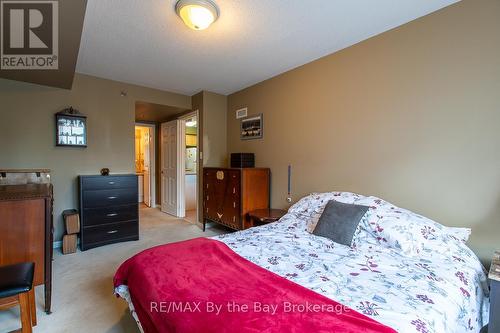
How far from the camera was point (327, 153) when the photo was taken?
9.18ft

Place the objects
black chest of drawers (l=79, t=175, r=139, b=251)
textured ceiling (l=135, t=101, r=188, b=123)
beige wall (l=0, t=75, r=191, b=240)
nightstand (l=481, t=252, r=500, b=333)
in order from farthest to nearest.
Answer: textured ceiling (l=135, t=101, r=188, b=123), black chest of drawers (l=79, t=175, r=139, b=251), beige wall (l=0, t=75, r=191, b=240), nightstand (l=481, t=252, r=500, b=333)

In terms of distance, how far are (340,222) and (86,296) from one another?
232cm

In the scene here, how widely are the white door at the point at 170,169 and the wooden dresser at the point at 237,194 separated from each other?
1418mm

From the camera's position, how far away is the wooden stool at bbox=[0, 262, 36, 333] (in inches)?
50.8

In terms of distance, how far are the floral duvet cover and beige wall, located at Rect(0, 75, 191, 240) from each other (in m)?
2.81

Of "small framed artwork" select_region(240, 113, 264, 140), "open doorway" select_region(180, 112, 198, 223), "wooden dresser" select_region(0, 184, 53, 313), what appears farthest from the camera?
"open doorway" select_region(180, 112, 198, 223)

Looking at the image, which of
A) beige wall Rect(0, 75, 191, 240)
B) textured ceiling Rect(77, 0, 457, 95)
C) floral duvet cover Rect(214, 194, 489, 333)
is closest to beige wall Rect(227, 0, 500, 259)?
textured ceiling Rect(77, 0, 457, 95)

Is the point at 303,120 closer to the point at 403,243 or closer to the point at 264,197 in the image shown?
the point at 264,197

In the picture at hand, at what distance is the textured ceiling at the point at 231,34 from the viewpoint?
1.92 m

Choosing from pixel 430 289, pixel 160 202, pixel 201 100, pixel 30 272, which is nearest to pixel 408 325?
pixel 430 289

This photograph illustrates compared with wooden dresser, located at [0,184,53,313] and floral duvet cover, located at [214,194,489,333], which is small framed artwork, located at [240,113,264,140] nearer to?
floral duvet cover, located at [214,194,489,333]

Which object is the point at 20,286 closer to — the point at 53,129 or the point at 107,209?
the point at 107,209

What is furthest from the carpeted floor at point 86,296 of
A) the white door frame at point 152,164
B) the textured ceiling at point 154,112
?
the white door frame at point 152,164

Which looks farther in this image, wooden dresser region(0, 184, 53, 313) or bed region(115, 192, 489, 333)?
wooden dresser region(0, 184, 53, 313)
